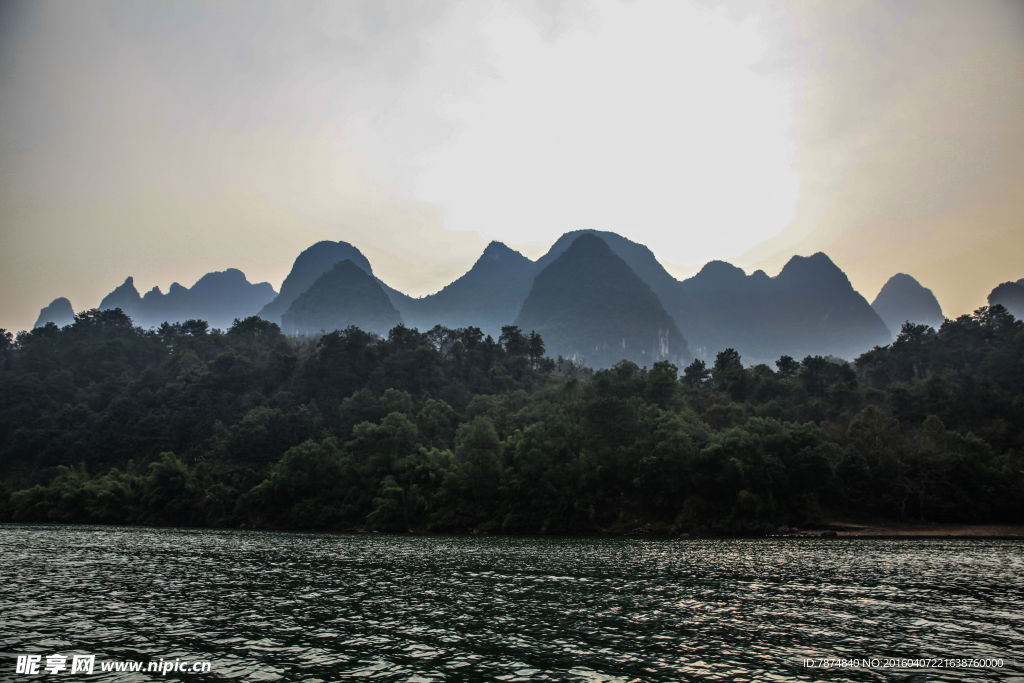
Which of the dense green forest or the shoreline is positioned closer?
the shoreline

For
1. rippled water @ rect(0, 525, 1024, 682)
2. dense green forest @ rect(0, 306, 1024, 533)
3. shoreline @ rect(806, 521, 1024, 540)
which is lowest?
shoreline @ rect(806, 521, 1024, 540)

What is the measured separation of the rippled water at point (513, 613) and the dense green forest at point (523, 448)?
1085 inches

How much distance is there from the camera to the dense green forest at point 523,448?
72.6 metres

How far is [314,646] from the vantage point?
1911 cm

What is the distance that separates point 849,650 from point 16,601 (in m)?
33.1

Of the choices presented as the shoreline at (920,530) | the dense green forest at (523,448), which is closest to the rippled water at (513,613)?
the shoreline at (920,530)

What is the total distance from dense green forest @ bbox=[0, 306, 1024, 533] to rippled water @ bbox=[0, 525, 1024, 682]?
27.6 metres

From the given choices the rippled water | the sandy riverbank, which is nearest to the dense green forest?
the sandy riverbank

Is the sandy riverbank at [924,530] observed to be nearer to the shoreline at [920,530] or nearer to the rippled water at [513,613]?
the shoreline at [920,530]

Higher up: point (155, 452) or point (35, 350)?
point (35, 350)

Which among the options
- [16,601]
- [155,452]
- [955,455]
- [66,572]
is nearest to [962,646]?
[16,601]

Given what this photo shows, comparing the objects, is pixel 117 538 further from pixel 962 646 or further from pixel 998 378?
pixel 998 378

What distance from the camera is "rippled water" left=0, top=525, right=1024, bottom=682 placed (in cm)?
1745

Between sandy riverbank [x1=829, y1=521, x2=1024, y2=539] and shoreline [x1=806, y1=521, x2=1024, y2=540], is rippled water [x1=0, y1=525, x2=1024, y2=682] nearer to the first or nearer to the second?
shoreline [x1=806, y1=521, x2=1024, y2=540]
